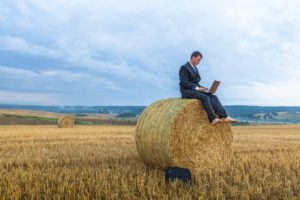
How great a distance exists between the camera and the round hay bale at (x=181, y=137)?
268 inches

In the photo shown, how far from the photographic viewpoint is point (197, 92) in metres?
7.21

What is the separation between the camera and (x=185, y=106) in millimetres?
7027

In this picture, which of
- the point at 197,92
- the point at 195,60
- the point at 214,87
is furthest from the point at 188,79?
the point at 214,87

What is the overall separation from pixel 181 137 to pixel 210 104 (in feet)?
3.37

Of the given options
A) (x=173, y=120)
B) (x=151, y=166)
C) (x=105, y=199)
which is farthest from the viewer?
(x=151, y=166)

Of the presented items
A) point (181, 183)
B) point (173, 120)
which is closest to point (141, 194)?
point (181, 183)

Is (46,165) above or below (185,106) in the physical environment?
below

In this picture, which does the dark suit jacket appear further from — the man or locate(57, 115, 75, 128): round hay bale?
locate(57, 115, 75, 128): round hay bale

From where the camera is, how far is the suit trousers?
710 centimetres

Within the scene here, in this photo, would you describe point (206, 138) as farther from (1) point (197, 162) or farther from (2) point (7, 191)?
(2) point (7, 191)

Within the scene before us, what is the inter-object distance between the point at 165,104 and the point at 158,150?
3.65ft

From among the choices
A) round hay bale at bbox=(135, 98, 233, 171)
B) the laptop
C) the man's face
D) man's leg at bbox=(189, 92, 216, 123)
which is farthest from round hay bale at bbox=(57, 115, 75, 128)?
the laptop

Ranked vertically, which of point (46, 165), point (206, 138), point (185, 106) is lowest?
point (46, 165)

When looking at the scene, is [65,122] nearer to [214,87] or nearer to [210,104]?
[210,104]
